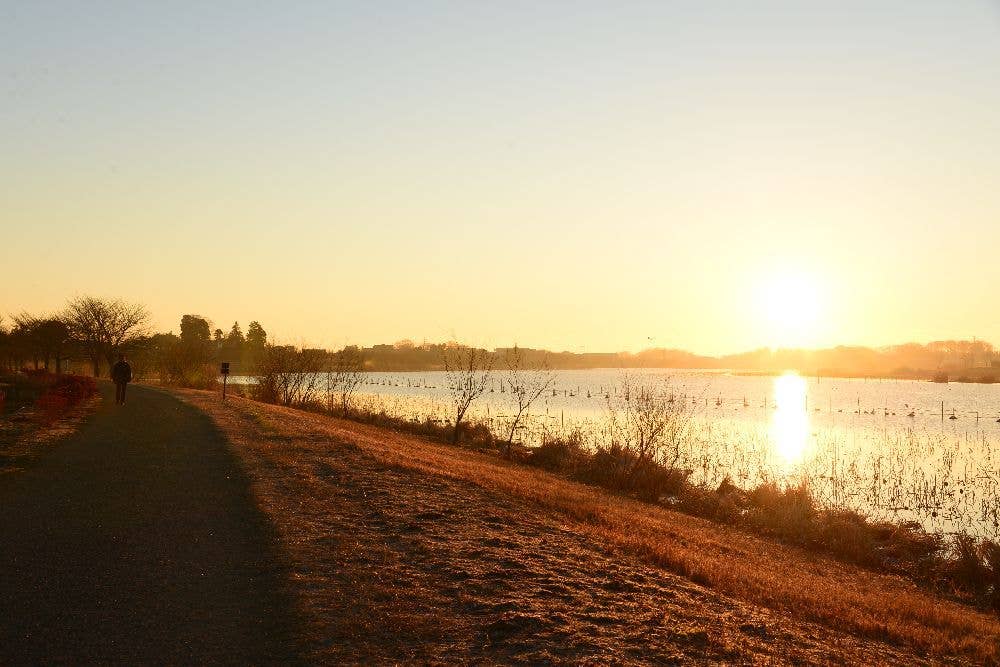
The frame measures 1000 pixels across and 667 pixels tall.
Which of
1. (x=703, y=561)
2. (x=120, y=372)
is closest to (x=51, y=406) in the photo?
(x=120, y=372)

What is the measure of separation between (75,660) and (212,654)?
1.07m

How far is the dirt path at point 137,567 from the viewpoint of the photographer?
6551 mm

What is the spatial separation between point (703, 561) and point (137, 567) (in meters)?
8.18

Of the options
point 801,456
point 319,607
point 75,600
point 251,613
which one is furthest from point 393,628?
point 801,456

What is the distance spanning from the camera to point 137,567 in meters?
8.78

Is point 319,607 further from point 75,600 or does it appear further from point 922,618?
point 922,618

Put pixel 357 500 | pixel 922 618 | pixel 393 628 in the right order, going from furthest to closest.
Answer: pixel 357 500 < pixel 922 618 < pixel 393 628

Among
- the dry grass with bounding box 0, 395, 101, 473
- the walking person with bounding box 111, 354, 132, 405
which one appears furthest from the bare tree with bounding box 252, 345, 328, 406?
the dry grass with bounding box 0, 395, 101, 473

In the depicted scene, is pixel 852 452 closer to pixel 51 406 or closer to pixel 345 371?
pixel 345 371

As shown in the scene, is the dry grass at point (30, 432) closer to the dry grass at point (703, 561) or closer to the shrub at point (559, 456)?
the dry grass at point (703, 561)

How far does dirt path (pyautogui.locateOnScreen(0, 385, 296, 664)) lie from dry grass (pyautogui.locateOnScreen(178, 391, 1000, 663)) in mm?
655

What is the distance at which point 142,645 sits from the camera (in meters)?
6.51

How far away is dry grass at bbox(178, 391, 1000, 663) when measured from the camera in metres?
8.43

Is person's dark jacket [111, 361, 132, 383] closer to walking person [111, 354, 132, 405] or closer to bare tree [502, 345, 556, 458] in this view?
walking person [111, 354, 132, 405]
